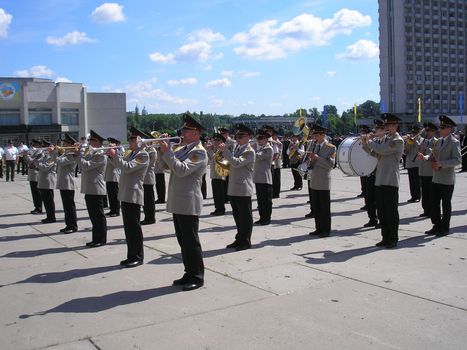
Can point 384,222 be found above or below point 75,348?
above

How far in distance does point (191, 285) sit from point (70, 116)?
219 feet

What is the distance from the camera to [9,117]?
6356 centimetres

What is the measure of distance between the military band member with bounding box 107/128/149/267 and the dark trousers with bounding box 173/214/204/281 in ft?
4.40

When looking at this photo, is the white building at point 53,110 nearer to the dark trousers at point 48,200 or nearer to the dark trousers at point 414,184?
the dark trousers at point 48,200

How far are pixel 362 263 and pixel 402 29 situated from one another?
389 ft

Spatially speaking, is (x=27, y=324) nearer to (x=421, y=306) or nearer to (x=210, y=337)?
(x=210, y=337)

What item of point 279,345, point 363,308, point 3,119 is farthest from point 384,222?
point 3,119

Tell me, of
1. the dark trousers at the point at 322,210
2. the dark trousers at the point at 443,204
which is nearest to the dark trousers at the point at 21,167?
the dark trousers at the point at 322,210

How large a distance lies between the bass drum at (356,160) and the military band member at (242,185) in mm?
2986

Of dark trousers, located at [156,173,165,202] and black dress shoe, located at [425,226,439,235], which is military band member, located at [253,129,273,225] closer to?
black dress shoe, located at [425,226,439,235]

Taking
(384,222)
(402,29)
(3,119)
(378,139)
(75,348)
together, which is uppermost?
(402,29)

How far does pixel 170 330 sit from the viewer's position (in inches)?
187

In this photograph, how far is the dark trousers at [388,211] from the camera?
315 inches

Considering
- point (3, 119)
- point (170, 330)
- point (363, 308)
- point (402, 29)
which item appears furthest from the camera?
point (402, 29)
